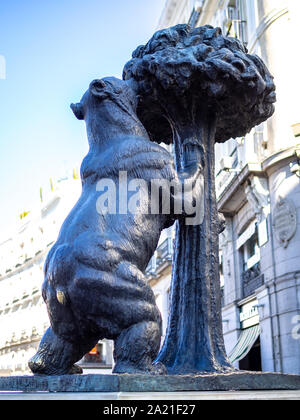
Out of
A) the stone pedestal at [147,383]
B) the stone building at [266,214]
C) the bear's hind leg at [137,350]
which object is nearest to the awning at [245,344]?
the stone building at [266,214]

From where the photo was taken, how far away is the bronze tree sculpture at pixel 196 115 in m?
3.04

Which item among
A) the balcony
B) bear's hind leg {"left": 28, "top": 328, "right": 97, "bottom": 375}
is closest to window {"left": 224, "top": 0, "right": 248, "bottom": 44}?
the balcony

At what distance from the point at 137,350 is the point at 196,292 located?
2.59 feet

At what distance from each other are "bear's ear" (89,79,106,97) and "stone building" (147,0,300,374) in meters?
11.8

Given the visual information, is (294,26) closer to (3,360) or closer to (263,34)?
(263,34)

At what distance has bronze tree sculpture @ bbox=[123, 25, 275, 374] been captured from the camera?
9.98 ft

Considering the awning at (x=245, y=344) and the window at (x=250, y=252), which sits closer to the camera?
the awning at (x=245, y=344)

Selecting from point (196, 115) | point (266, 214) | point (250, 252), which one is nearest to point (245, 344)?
point (250, 252)

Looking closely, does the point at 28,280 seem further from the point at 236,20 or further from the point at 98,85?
the point at 98,85

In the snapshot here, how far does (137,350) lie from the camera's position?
2.43 m

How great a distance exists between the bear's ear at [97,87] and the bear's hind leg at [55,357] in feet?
4.51

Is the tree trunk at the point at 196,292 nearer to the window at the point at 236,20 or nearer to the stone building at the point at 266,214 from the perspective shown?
the stone building at the point at 266,214

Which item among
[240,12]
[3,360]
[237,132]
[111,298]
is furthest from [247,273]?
[3,360]

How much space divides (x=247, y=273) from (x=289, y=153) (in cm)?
460
